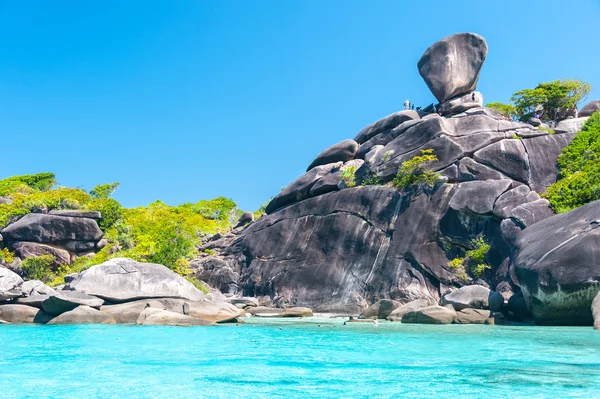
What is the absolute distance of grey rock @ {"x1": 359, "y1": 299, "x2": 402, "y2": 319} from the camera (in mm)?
22875

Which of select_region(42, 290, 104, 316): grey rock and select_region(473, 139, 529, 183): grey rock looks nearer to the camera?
select_region(42, 290, 104, 316): grey rock

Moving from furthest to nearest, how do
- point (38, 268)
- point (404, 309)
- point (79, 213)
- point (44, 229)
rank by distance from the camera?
point (79, 213)
point (44, 229)
point (38, 268)
point (404, 309)

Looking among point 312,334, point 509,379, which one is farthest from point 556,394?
point 312,334

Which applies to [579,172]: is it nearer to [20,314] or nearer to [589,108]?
[589,108]

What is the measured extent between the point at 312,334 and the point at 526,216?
41.3ft

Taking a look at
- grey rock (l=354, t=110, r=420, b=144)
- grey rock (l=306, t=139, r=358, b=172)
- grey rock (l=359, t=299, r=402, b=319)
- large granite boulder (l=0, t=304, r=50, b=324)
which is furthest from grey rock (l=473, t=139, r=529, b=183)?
large granite boulder (l=0, t=304, r=50, b=324)

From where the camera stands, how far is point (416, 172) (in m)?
28.6

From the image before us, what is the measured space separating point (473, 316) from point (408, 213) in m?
9.44

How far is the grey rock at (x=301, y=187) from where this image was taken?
33750 mm

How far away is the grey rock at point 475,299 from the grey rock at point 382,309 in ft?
8.13

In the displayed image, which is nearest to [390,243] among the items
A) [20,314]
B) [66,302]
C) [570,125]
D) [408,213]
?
[408,213]

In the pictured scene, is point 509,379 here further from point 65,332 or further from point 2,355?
point 65,332

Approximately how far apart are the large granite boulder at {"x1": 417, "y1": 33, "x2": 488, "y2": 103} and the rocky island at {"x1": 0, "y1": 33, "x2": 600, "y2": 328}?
9 centimetres

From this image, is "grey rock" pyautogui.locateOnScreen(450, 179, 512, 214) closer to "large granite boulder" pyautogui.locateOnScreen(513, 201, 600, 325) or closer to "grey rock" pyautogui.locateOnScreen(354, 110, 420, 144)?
"large granite boulder" pyautogui.locateOnScreen(513, 201, 600, 325)
